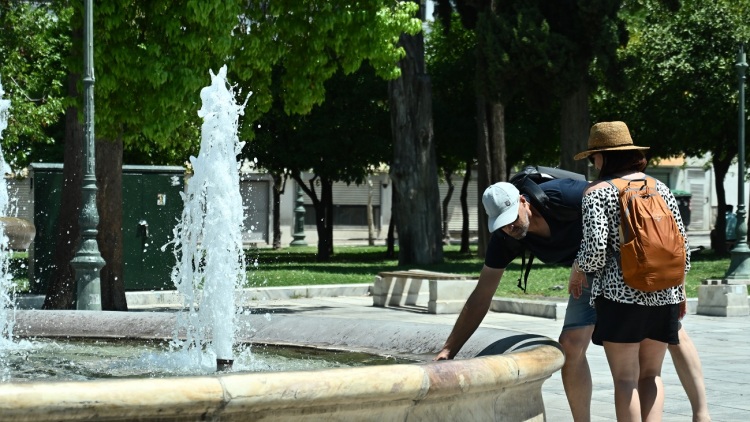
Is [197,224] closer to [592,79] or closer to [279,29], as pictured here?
[279,29]

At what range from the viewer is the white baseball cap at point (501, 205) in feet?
16.4

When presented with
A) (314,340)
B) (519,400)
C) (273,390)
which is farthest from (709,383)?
(273,390)

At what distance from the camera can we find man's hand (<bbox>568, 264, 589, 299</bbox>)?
5359mm

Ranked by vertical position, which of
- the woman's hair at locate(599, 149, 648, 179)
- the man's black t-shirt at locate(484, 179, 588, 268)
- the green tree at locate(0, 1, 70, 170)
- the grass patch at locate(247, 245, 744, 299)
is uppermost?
the green tree at locate(0, 1, 70, 170)

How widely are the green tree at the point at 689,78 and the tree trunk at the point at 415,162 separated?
635cm

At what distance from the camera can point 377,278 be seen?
1742 centimetres

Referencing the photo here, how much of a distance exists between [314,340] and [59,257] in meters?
9.38

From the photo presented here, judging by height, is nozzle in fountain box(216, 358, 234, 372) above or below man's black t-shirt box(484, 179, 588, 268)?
below

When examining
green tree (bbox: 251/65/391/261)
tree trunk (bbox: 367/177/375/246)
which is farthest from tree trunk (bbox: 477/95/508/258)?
tree trunk (bbox: 367/177/375/246)

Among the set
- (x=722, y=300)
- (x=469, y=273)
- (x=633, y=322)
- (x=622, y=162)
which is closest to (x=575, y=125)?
(x=469, y=273)

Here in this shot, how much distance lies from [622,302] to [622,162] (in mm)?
676

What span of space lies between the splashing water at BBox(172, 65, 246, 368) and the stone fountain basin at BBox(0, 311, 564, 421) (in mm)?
1695

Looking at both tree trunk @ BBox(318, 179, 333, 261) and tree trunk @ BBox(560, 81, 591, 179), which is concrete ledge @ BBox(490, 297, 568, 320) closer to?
tree trunk @ BBox(560, 81, 591, 179)

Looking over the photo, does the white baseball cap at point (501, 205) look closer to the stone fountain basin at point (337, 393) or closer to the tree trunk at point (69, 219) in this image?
the stone fountain basin at point (337, 393)
